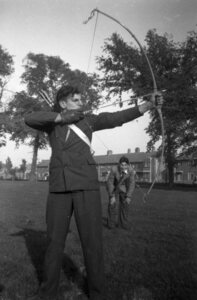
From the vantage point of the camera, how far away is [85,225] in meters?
4.24

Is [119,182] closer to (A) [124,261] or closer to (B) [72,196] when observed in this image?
(A) [124,261]

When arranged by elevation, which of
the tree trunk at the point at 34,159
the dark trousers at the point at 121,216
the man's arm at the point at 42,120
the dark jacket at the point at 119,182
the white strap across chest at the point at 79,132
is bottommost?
the dark trousers at the point at 121,216

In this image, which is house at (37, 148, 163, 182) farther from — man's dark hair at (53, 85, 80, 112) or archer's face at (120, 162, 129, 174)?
man's dark hair at (53, 85, 80, 112)

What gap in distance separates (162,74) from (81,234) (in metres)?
37.9

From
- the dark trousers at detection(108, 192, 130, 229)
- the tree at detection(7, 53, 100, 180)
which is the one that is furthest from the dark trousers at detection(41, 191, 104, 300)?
the tree at detection(7, 53, 100, 180)

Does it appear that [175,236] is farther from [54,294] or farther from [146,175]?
[146,175]

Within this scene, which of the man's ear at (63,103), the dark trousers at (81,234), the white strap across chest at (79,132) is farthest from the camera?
the man's ear at (63,103)

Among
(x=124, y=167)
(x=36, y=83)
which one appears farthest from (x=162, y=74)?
(x=124, y=167)

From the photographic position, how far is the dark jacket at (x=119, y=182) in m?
10.1

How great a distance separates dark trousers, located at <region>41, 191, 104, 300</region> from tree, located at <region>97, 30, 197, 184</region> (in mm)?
29326

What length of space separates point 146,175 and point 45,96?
10301 centimetres

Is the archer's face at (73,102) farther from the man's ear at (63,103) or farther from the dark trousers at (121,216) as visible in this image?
the dark trousers at (121,216)

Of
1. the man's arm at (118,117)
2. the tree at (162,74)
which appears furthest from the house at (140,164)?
the man's arm at (118,117)

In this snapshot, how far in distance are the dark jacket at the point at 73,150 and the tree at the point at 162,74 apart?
28949 mm
